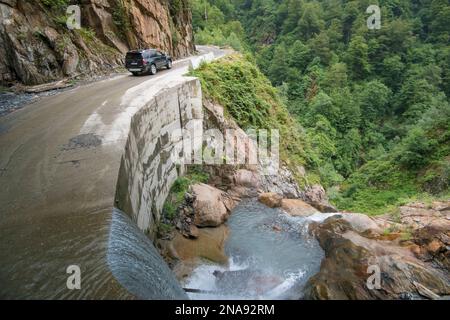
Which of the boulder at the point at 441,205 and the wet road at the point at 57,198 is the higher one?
the wet road at the point at 57,198

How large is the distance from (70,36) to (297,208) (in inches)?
539

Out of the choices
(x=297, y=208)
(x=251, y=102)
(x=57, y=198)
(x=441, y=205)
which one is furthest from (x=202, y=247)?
(x=251, y=102)

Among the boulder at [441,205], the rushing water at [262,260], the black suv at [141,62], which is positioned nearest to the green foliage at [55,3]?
the black suv at [141,62]

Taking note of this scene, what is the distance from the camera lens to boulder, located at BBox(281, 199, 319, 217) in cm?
1471

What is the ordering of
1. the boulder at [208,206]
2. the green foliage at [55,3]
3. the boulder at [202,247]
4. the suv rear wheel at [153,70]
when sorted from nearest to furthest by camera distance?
the boulder at [202,247], the boulder at [208,206], the green foliage at [55,3], the suv rear wheel at [153,70]

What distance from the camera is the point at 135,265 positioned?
15.4ft

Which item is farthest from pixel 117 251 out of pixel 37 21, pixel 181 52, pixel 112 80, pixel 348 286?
pixel 181 52

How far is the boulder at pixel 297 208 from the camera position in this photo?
48.3ft

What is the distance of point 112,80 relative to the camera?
15.7 metres

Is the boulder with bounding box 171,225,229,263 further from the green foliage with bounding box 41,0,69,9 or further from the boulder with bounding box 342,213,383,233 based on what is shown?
the green foliage with bounding box 41,0,69,9

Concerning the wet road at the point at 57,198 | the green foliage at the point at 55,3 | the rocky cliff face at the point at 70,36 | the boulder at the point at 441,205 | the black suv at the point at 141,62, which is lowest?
the boulder at the point at 441,205

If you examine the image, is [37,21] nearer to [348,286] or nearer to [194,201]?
[194,201]

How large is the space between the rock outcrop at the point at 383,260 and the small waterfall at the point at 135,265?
4.83 m

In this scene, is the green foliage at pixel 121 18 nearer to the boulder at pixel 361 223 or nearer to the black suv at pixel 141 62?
the black suv at pixel 141 62
